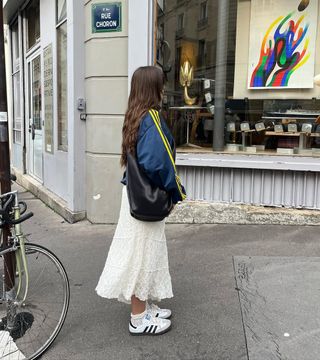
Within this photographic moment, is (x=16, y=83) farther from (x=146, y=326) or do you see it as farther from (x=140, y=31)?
(x=146, y=326)

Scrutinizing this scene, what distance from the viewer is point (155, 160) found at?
8.86 feet

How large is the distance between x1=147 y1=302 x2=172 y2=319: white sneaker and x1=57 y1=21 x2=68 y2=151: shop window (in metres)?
3.91

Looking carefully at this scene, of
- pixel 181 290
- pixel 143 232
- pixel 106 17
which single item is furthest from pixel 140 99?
pixel 106 17

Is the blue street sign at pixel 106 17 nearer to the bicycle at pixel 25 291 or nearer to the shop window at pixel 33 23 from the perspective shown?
the shop window at pixel 33 23

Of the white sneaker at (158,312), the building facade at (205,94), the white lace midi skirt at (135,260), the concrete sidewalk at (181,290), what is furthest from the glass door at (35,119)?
the white lace midi skirt at (135,260)

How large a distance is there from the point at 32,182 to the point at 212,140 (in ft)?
13.5

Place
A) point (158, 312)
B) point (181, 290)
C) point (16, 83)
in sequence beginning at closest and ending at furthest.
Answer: point (158, 312) → point (181, 290) → point (16, 83)

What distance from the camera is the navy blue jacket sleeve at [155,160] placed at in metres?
2.71

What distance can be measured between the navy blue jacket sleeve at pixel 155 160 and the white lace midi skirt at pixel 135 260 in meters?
0.30

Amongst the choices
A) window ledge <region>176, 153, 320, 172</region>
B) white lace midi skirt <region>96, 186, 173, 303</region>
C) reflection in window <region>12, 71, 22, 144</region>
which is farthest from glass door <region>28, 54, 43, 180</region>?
white lace midi skirt <region>96, 186, 173, 303</region>

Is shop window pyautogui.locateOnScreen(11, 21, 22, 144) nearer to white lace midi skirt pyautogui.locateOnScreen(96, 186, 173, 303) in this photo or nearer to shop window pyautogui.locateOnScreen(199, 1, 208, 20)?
shop window pyautogui.locateOnScreen(199, 1, 208, 20)

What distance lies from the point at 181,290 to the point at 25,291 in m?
1.36

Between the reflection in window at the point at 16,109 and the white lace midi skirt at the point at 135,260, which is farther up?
the reflection in window at the point at 16,109

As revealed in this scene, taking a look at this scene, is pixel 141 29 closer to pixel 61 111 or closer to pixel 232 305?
pixel 61 111
